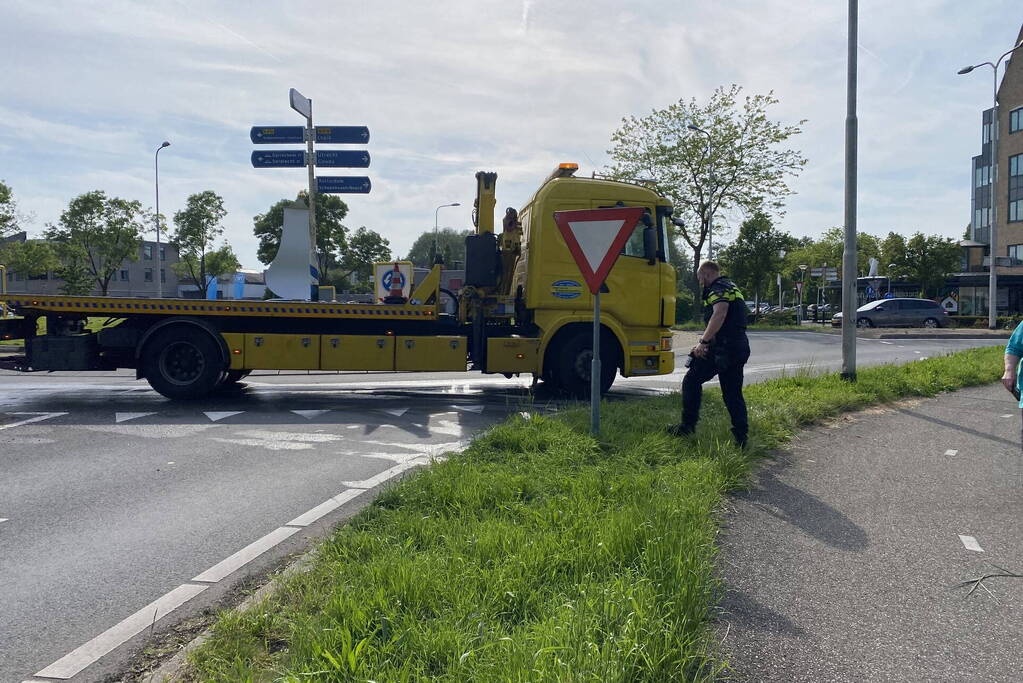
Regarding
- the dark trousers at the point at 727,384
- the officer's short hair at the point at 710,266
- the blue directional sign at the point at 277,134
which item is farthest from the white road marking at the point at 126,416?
the blue directional sign at the point at 277,134

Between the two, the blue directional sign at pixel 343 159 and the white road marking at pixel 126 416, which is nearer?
the white road marking at pixel 126 416

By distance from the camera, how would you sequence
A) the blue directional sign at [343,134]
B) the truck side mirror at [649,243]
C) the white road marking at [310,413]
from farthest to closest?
the blue directional sign at [343,134]
the truck side mirror at [649,243]
the white road marking at [310,413]

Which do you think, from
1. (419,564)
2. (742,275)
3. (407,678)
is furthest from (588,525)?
(742,275)

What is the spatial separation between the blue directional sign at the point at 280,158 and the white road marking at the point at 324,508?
1202 centimetres

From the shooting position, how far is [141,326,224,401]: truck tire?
10586 millimetres

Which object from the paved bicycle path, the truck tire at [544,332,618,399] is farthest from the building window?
the paved bicycle path

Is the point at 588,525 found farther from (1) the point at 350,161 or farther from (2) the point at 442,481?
(1) the point at 350,161

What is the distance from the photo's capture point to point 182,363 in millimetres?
10719

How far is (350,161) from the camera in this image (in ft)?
53.5

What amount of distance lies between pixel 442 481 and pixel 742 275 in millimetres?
32604

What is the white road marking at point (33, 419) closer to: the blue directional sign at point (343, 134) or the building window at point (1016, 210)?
the blue directional sign at point (343, 134)

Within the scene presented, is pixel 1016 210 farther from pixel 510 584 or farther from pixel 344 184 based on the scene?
pixel 510 584

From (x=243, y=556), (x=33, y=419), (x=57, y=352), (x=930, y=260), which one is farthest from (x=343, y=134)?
(x=930, y=260)

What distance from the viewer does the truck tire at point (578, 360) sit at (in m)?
10.8
